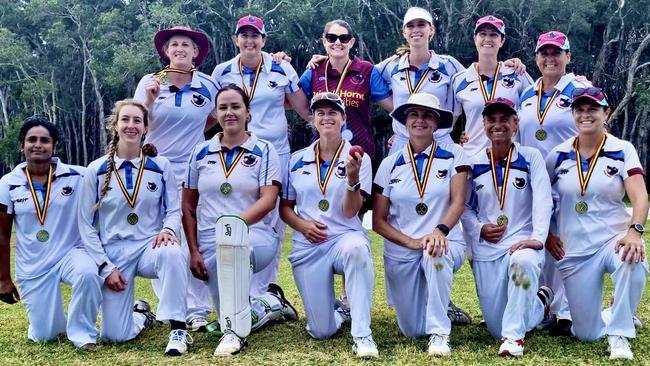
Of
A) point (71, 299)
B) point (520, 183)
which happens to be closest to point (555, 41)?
point (520, 183)

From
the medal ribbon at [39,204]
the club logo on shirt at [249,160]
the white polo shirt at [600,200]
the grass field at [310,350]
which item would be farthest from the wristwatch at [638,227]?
the medal ribbon at [39,204]

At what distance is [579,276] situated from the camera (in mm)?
4645

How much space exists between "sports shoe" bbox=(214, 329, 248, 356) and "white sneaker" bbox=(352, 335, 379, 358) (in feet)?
2.62

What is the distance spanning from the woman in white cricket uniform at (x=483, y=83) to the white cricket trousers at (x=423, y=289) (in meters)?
1.28

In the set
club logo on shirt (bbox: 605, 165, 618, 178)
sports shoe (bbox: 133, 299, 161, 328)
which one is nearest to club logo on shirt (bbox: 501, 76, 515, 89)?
club logo on shirt (bbox: 605, 165, 618, 178)

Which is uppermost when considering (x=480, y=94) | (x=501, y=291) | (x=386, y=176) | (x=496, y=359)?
(x=480, y=94)

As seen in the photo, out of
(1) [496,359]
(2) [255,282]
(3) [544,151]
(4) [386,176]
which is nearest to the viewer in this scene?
(1) [496,359]

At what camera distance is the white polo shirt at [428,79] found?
18.9ft

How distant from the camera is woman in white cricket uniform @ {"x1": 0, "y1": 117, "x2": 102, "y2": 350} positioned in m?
5.00

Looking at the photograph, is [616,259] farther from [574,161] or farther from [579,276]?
[574,161]

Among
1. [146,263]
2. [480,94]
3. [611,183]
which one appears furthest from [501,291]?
[146,263]

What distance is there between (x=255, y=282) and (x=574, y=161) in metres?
2.78

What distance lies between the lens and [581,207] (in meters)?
4.66

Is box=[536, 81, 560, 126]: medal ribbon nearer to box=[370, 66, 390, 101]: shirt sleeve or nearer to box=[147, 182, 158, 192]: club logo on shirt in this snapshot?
box=[370, 66, 390, 101]: shirt sleeve
